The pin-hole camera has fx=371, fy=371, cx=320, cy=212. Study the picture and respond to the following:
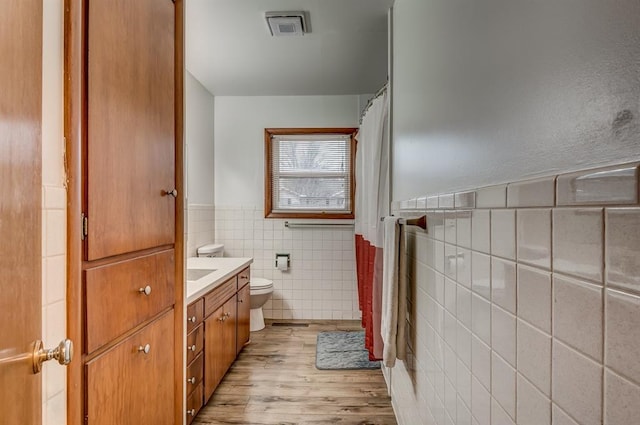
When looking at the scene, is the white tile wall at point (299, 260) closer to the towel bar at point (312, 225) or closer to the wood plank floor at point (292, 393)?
the towel bar at point (312, 225)

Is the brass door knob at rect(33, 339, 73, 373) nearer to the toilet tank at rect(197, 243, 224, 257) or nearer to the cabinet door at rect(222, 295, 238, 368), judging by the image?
the cabinet door at rect(222, 295, 238, 368)

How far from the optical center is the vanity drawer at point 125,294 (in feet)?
3.56

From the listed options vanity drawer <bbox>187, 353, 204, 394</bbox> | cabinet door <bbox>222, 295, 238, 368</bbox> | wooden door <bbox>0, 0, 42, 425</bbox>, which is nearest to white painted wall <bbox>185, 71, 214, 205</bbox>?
cabinet door <bbox>222, 295, 238, 368</bbox>

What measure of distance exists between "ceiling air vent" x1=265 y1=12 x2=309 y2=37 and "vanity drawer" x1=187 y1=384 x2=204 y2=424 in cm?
222

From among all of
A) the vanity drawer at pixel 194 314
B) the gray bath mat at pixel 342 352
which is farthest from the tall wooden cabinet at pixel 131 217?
the gray bath mat at pixel 342 352

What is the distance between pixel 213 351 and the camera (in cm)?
226

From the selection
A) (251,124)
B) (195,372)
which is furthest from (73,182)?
(251,124)

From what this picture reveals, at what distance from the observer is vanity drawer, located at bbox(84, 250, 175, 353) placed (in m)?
1.09

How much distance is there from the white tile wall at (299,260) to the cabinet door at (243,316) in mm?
811

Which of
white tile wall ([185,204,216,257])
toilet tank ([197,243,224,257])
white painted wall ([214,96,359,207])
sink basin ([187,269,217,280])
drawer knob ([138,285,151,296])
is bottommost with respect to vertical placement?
sink basin ([187,269,217,280])

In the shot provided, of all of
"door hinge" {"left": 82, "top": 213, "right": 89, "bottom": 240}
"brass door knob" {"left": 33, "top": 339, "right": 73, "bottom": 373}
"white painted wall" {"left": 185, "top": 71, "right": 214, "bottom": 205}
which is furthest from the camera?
"white painted wall" {"left": 185, "top": 71, "right": 214, "bottom": 205}

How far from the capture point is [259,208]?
12.9ft

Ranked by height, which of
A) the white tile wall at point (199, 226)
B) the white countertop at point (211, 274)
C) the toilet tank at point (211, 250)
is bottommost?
the white countertop at point (211, 274)

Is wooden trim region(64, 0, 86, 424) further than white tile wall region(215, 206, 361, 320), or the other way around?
white tile wall region(215, 206, 361, 320)
